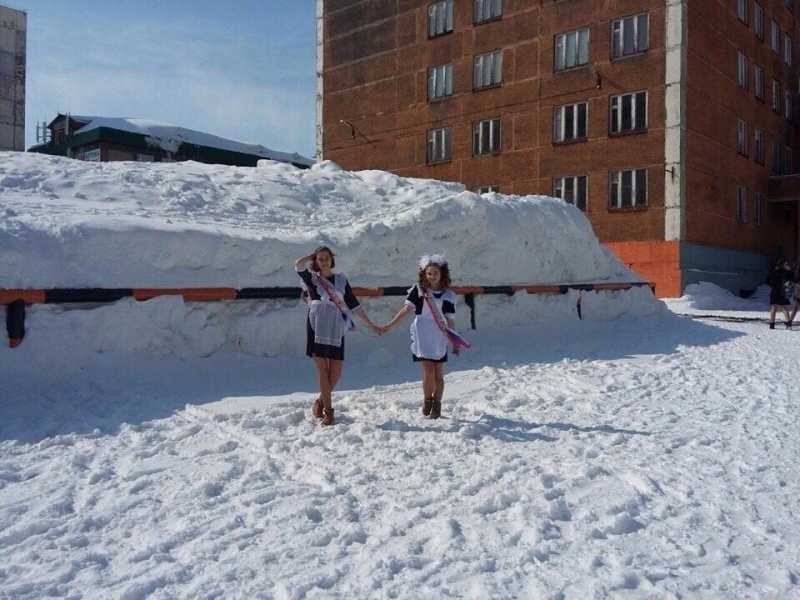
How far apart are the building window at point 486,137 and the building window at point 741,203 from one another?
899 cm

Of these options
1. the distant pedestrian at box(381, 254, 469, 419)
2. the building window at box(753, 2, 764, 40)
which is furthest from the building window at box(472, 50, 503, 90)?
the distant pedestrian at box(381, 254, 469, 419)

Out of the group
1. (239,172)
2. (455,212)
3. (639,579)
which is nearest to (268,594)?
(639,579)

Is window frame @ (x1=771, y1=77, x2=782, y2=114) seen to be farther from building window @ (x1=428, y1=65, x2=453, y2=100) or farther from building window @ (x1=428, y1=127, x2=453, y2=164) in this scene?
building window @ (x1=428, y1=127, x2=453, y2=164)

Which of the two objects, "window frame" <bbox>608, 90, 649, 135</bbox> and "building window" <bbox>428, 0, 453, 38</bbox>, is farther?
"building window" <bbox>428, 0, 453, 38</bbox>

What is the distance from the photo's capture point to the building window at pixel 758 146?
27722 millimetres

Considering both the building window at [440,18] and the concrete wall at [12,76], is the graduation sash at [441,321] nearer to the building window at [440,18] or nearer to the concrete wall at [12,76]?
the building window at [440,18]

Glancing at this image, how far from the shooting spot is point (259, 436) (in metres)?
5.45

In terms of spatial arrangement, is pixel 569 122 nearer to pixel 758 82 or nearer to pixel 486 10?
pixel 486 10

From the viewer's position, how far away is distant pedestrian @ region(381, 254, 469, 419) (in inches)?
251

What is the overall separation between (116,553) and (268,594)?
89 cm

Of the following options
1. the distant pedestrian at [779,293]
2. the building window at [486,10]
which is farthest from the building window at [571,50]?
the distant pedestrian at [779,293]

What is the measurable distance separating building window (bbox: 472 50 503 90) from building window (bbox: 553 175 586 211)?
467cm

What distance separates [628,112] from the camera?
23.7 m

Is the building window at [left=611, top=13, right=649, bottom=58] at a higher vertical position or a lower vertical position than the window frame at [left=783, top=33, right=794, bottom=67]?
lower
